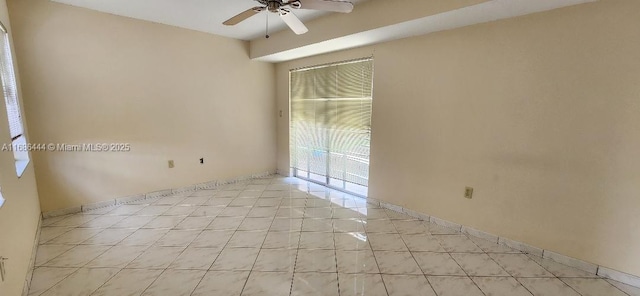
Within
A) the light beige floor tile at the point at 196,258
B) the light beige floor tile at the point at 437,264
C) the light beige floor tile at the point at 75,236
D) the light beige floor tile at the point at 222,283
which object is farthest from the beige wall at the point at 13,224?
the light beige floor tile at the point at 437,264

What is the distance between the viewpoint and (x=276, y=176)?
16.4 ft

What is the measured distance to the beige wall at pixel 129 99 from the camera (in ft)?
9.36

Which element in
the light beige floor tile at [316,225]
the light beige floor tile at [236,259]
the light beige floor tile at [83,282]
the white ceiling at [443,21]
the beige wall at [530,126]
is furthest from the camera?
the light beige floor tile at [316,225]

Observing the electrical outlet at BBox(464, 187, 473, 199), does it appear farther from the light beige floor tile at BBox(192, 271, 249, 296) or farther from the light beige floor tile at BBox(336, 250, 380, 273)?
the light beige floor tile at BBox(192, 271, 249, 296)

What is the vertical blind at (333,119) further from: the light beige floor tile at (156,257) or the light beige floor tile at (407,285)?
the light beige floor tile at (156,257)

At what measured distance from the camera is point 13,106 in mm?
2375

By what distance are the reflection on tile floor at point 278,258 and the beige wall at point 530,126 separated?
1.14 ft

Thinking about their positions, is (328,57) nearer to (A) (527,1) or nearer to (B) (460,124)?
(B) (460,124)

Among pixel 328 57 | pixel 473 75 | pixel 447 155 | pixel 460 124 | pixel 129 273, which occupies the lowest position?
pixel 129 273

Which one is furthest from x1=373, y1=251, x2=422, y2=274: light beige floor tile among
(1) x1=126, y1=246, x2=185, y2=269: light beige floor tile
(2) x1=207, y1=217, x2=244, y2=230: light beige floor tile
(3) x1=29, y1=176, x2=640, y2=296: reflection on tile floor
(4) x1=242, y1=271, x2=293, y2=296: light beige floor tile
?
(1) x1=126, y1=246, x2=185, y2=269: light beige floor tile

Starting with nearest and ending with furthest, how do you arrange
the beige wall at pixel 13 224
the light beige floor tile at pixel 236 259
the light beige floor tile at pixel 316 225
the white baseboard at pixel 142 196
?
the beige wall at pixel 13 224 < the light beige floor tile at pixel 236 259 < the light beige floor tile at pixel 316 225 < the white baseboard at pixel 142 196

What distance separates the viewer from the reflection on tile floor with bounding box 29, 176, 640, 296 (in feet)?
6.31

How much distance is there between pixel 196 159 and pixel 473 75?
3837 mm

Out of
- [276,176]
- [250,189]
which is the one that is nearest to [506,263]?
[250,189]
